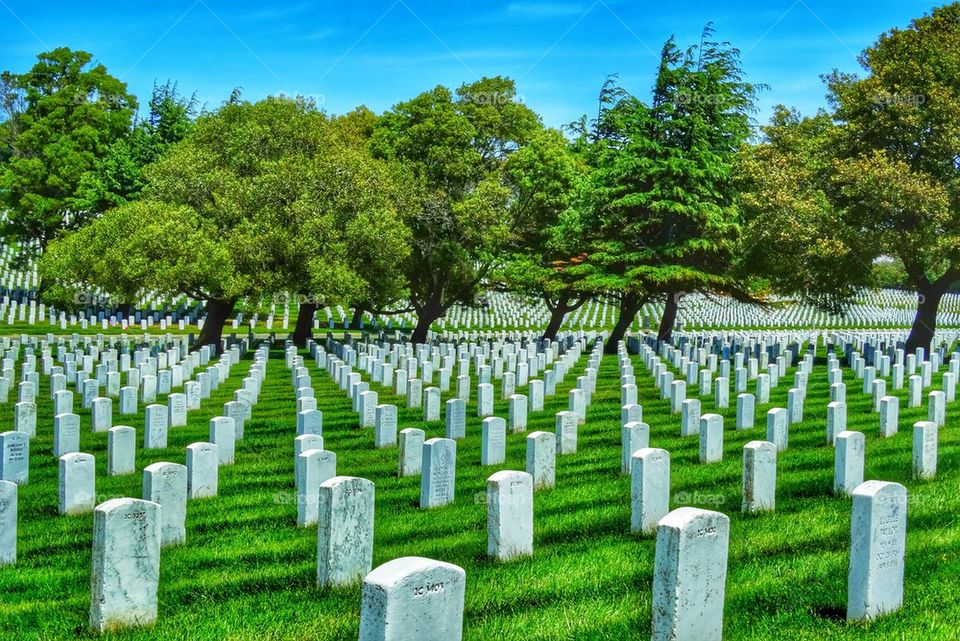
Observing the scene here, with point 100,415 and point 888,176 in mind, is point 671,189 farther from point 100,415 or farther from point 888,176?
point 100,415

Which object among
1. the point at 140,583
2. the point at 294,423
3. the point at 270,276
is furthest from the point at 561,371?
the point at 140,583

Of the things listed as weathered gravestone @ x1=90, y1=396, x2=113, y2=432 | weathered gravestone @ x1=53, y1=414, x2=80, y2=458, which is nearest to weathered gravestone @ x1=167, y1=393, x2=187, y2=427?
weathered gravestone @ x1=90, y1=396, x2=113, y2=432

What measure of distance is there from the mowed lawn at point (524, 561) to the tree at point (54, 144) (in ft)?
120

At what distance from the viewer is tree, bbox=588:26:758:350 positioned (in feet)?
102

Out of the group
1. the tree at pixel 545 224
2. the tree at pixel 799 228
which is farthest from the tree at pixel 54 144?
the tree at pixel 799 228

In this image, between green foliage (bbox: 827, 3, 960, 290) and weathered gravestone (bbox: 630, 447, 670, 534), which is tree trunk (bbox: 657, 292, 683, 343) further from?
weathered gravestone (bbox: 630, 447, 670, 534)

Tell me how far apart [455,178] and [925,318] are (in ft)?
54.6

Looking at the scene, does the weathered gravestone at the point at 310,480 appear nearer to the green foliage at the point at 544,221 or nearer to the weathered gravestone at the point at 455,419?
the weathered gravestone at the point at 455,419

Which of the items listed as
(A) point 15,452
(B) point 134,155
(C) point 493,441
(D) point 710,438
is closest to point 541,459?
(C) point 493,441

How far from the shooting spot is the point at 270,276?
28.3 metres

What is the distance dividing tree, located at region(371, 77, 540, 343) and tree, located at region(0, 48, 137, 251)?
17966 mm

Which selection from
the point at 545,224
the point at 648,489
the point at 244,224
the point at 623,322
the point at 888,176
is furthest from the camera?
the point at 545,224

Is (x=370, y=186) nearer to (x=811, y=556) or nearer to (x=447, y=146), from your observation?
(x=447, y=146)

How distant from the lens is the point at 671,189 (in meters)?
31.2
